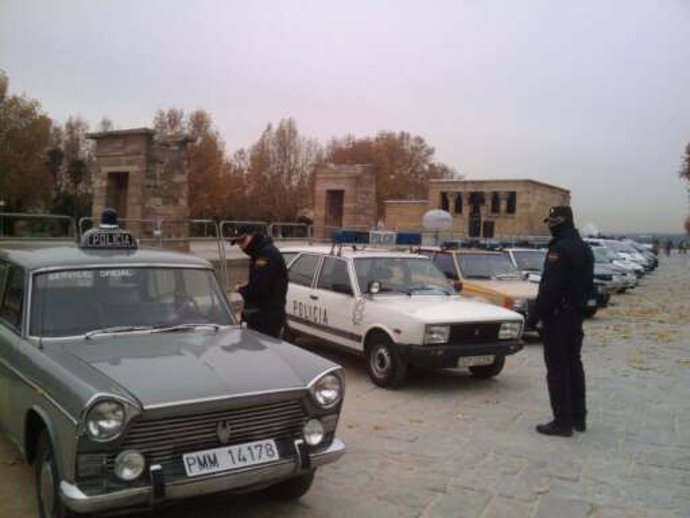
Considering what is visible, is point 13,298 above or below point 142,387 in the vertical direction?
above

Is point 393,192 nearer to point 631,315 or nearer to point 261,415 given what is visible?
point 631,315

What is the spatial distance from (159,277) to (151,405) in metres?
1.76

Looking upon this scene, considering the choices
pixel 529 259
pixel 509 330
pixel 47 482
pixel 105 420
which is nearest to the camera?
pixel 105 420

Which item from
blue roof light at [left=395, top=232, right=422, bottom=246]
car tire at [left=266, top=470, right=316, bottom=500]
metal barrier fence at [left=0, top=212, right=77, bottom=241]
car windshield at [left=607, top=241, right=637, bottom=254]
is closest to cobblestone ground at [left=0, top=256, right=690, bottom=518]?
car tire at [left=266, top=470, right=316, bottom=500]

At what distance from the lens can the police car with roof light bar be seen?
776 centimetres

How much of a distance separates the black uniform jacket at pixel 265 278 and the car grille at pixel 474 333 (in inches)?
86.6

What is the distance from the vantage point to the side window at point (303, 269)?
31.8 ft

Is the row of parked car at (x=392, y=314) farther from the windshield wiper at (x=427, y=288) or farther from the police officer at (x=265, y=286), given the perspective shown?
the police officer at (x=265, y=286)

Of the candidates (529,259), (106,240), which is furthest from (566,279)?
(529,259)

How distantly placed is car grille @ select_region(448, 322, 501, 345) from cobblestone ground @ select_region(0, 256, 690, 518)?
2.07 feet

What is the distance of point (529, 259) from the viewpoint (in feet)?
51.8

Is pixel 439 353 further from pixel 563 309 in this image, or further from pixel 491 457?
pixel 491 457

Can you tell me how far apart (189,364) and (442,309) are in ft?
15.2

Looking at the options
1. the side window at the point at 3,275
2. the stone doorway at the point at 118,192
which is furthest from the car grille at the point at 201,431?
the stone doorway at the point at 118,192
